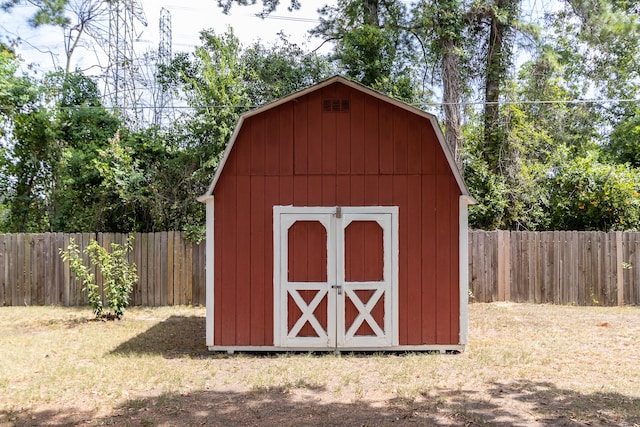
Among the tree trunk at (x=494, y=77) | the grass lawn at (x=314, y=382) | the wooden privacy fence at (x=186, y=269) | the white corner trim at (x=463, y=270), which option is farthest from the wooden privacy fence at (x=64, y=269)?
the tree trunk at (x=494, y=77)

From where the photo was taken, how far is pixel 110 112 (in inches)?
523

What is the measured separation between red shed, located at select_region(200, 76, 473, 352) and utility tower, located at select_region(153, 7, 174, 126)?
27.7ft

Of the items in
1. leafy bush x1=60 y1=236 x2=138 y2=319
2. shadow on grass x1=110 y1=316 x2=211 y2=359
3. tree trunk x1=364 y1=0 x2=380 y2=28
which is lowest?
shadow on grass x1=110 y1=316 x2=211 y2=359

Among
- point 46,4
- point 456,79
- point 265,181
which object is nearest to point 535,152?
point 456,79

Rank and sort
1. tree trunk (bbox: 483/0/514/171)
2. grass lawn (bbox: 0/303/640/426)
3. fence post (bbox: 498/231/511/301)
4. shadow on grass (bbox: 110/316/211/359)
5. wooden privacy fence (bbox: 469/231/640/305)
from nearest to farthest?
grass lawn (bbox: 0/303/640/426), shadow on grass (bbox: 110/316/211/359), wooden privacy fence (bbox: 469/231/640/305), fence post (bbox: 498/231/511/301), tree trunk (bbox: 483/0/514/171)

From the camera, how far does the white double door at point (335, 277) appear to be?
674 centimetres

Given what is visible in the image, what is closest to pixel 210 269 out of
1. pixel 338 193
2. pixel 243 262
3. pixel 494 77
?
pixel 243 262

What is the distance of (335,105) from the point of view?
272 inches

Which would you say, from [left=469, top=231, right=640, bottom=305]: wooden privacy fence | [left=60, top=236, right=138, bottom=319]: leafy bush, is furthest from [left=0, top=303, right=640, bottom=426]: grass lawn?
[left=469, top=231, right=640, bottom=305]: wooden privacy fence

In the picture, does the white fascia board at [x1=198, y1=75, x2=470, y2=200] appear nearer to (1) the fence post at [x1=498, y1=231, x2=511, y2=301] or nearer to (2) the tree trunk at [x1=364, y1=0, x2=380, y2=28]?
(1) the fence post at [x1=498, y1=231, x2=511, y2=301]

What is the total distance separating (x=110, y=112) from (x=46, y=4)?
9.29 m

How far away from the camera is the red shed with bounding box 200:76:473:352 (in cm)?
676

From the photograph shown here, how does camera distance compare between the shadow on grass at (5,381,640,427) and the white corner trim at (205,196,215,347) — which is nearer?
the shadow on grass at (5,381,640,427)

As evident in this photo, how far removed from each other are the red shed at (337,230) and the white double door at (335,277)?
0.01 meters
